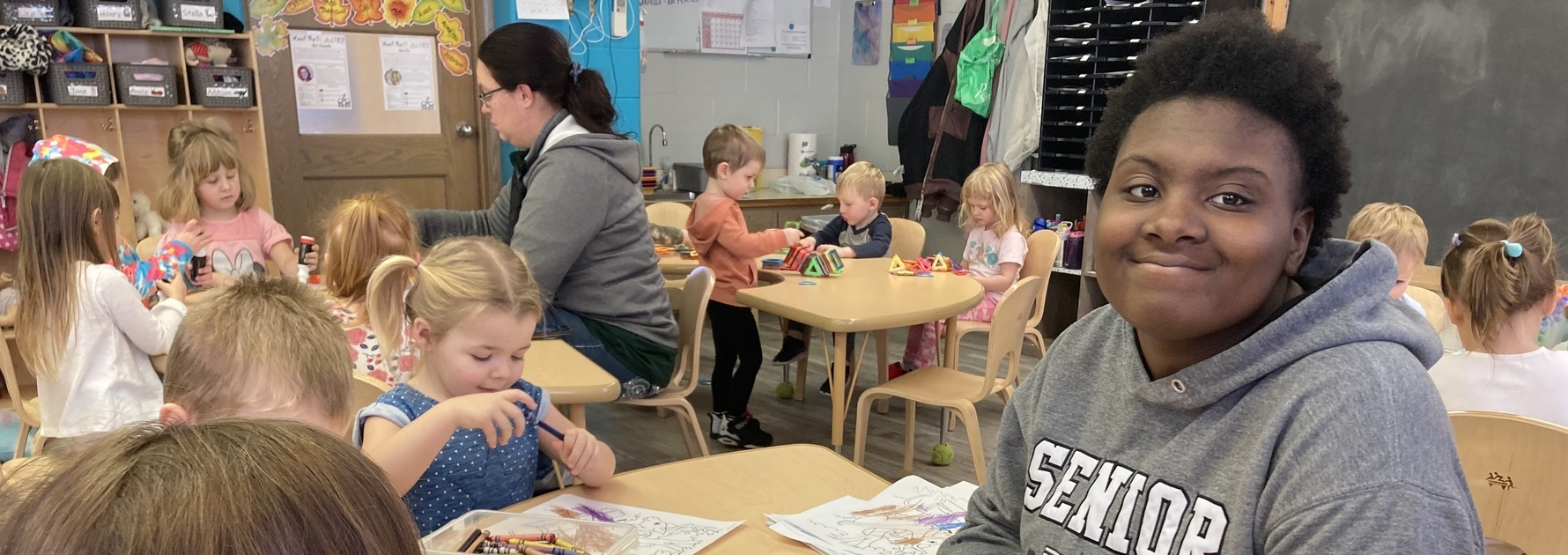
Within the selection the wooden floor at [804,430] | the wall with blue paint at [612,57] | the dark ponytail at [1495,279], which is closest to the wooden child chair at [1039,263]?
the wooden floor at [804,430]

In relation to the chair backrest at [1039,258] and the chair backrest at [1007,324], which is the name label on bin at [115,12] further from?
the chair backrest at [1039,258]

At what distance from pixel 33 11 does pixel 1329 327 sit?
15.1ft

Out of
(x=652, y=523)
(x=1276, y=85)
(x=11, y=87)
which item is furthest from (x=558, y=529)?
(x=11, y=87)

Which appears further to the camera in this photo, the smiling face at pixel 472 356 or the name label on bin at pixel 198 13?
the name label on bin at pixel 198 13

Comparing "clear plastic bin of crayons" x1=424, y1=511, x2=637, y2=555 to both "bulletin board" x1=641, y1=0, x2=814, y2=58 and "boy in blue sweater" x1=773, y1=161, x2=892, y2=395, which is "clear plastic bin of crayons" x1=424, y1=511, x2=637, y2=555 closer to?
"boy in blue sweater" x1=773, y1=161, x2=892, y2=395

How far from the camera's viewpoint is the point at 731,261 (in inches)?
138

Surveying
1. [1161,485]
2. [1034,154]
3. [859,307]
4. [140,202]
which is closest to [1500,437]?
[1161,485]

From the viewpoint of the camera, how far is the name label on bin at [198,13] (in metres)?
3.96

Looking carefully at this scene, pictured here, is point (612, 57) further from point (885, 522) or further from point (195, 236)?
point (885, 522)

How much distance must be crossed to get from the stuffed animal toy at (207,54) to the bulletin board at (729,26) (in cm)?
236

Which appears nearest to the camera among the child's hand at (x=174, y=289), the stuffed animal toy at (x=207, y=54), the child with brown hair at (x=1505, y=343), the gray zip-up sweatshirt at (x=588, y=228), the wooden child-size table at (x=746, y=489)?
the wooden child-size table at (x=746, y=489)

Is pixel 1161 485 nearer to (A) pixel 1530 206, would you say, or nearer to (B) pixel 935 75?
(A) pixel 1530 206

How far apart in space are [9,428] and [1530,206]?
5.56m

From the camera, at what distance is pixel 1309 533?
0.71m
